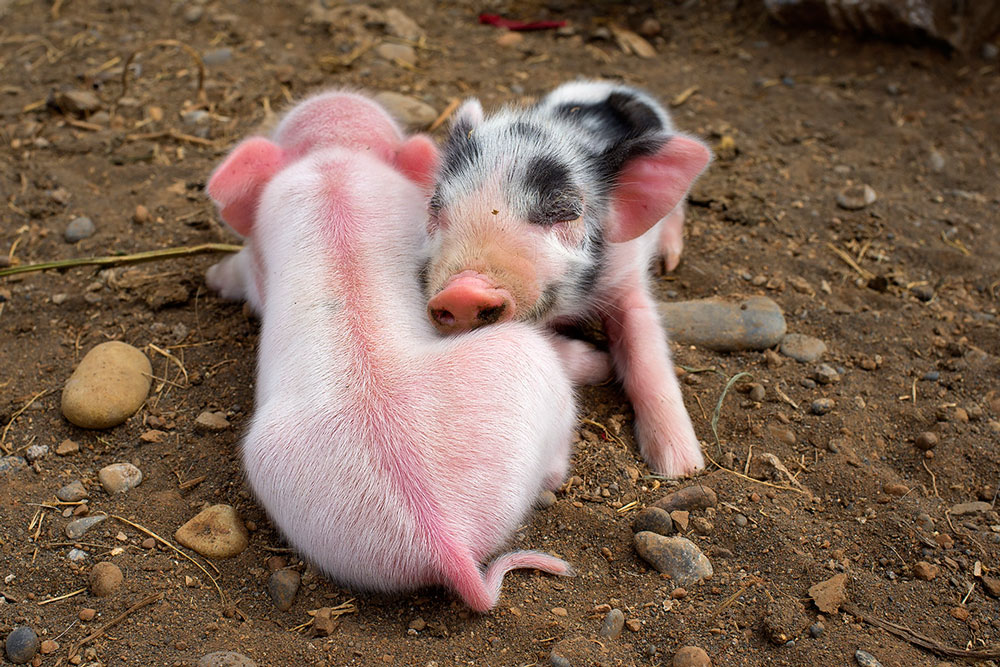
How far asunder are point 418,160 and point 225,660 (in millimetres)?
2147

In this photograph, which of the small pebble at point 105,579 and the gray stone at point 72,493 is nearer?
the small pebble at point 105,579

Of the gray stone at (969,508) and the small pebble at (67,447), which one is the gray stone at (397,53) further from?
the gray stone at (969,508)

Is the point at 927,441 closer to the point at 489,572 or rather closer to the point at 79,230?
the point at 489,572

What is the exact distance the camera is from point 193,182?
4871 mm

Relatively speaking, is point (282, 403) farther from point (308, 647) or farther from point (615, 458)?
point (615, 458)

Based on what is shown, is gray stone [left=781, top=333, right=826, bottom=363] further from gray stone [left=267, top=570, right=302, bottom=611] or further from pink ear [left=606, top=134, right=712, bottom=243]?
gray stone [left=267, top=570, right=302, bottom=611]

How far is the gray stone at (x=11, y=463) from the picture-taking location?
3156mm

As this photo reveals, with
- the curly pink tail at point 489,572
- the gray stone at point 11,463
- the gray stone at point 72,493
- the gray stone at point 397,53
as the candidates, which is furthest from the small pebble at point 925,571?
the gray stone at point 397,53

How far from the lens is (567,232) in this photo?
130 inches

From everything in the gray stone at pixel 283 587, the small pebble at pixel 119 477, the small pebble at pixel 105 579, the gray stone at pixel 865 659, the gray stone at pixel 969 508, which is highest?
the gray stone at pixel 865 659

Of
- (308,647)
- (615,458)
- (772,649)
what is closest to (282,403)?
(308,647)

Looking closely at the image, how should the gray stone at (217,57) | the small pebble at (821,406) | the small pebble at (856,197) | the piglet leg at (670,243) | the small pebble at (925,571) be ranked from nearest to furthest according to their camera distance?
1. the small pebble at (925,571)
2. the small pebble at (821,406)
3. the piglet leg at (670,243)
4. the small pebble at (856,197)
5. the gray stone at (217,57)

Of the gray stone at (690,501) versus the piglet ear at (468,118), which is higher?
the piglet ear at (468,118)

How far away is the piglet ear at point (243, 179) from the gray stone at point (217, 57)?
2478 mm
